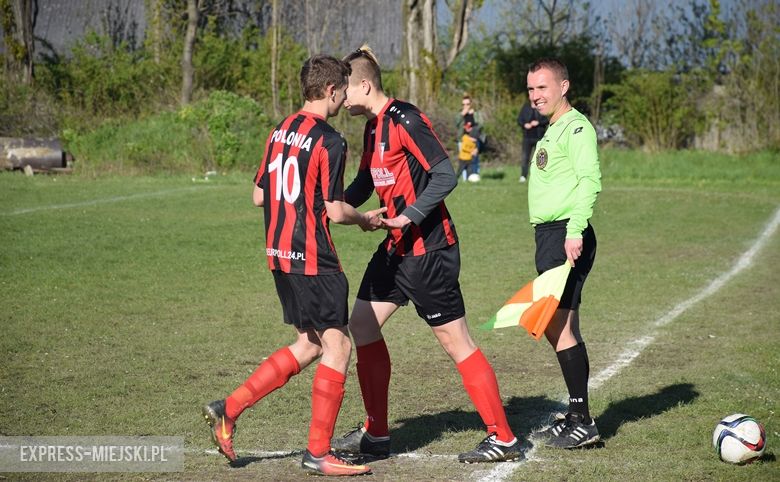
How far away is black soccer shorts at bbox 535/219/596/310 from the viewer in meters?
5.84

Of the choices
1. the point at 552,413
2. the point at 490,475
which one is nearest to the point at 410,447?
the point at 490,475

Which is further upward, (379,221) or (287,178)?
(287,178)

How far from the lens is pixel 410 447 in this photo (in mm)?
5883

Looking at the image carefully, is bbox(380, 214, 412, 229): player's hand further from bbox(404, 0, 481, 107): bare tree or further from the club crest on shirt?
bbox(404, 0, 481, 107): bare tree

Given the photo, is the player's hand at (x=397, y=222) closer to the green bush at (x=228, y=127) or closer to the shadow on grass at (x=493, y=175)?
the shadow on grass at (x=493, y=175)

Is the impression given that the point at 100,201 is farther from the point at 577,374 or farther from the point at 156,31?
the point at 156,31

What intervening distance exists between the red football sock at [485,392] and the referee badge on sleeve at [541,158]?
112 cm

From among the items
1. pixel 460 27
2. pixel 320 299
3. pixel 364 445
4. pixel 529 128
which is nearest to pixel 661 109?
pixel 460 27

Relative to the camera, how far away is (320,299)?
520cm

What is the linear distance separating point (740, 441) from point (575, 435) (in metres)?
0.87

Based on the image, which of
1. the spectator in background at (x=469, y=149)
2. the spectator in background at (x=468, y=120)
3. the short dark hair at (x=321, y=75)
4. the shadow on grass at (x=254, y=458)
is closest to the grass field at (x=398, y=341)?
the shadow on grass at (x=254, y=458)

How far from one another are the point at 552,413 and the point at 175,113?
2225 centimetres

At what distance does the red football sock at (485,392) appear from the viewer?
5516mm

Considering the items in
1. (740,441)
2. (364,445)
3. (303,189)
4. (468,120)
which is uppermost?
(303,189)
